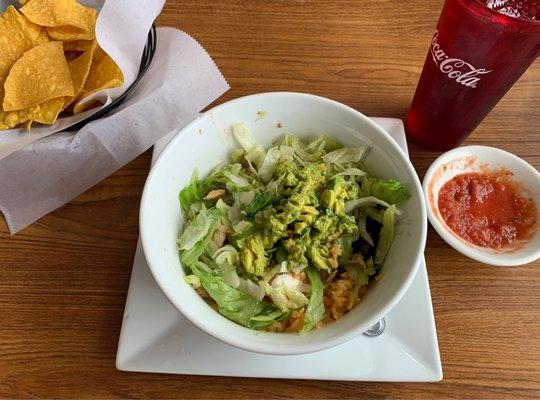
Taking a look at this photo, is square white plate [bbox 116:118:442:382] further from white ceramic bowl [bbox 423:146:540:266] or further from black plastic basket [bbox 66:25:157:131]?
black plastic basket [bbox 66:25:157:131]

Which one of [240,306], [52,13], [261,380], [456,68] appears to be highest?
[456,68]

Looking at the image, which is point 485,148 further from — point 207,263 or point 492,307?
point 207,263

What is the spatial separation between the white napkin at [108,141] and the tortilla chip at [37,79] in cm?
12

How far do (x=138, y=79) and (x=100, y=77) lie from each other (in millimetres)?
117

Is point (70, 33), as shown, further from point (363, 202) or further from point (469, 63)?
point (469, 63)

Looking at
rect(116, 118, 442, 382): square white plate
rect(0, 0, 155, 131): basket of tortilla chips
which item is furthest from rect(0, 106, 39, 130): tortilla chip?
rect(116, 118, 442, 382): square white plate

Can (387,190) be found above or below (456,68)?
below

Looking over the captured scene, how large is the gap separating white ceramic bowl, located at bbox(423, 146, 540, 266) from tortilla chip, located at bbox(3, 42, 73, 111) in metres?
1.07

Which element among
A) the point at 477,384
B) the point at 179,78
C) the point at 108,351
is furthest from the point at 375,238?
the point at 179,78

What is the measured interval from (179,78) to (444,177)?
84 centimetres

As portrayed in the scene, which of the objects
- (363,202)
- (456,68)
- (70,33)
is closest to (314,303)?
(363,202)

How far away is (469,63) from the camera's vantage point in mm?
1132

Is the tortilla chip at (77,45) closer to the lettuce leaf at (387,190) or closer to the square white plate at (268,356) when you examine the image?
the square white plate at (268,356)

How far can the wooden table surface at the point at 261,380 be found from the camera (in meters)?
0.99
